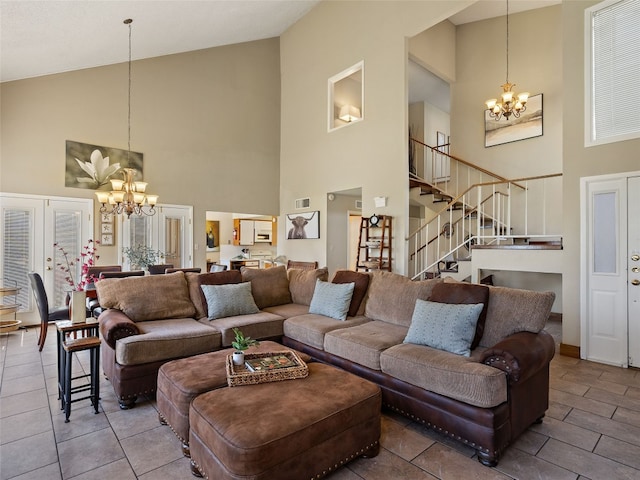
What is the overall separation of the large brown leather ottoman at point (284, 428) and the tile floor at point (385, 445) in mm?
239

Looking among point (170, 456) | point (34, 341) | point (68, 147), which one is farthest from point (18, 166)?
point (170, 456)

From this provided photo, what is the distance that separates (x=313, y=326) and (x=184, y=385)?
1.47 meters

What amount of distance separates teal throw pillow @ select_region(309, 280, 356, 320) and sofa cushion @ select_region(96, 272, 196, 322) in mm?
1348

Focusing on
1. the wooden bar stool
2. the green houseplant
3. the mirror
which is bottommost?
the wooden bar stool

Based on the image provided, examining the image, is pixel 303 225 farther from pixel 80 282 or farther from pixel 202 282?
pixel 80 282

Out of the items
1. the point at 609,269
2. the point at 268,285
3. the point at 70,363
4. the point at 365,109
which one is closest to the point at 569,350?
the point at 609,269

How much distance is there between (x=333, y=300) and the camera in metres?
3.67

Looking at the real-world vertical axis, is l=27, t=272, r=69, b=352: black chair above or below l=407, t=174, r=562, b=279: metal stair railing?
below

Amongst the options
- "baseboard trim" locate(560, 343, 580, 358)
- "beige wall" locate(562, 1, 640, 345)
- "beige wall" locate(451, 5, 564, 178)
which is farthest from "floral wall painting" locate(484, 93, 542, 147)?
"baseboard trim" locate(560, 343, 580, 358)

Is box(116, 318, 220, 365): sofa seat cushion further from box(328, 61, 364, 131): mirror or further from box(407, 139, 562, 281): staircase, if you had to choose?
box(328, 61, 364, 131): mirror

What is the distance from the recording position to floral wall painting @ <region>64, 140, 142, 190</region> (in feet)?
18.2

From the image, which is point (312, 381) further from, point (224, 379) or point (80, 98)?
point (80, 98)

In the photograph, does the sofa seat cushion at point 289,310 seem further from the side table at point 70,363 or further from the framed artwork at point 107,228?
the framed artwork at point 107,228

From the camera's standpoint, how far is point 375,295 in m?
3.61
